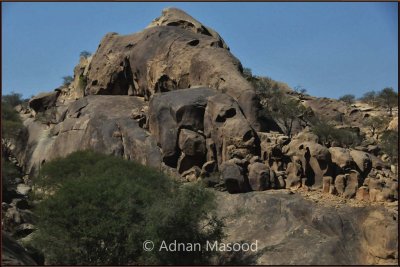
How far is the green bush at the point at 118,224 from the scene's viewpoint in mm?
27000

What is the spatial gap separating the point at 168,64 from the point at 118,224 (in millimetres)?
21253

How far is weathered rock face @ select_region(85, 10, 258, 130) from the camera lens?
139ft

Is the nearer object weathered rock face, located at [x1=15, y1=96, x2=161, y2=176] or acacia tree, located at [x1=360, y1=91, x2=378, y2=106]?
weathered rock face, located at [x1=15, y1=96, x2=161, y2=176]

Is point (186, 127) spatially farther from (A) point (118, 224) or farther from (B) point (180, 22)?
(B) point (180, 22)

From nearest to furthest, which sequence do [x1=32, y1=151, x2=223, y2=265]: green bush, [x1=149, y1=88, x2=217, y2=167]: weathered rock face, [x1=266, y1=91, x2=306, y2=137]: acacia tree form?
1. [x1=32, y1=151, x2=223, y2=265]: green bush
2. [x1=149, y1=88, x2=217, y2=167]: weathered rock face
3. [x1=266, y1=91, x2=306, y2=137]: acacia tree

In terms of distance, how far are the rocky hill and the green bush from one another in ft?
9.81

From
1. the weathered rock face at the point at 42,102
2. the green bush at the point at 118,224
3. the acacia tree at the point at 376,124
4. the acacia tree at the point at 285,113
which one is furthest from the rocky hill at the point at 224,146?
the acacia tree at the point at 376,124

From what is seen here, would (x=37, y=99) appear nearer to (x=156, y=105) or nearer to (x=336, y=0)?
(x=156, y=105)

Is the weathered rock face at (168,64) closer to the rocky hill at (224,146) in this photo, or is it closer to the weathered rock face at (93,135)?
the rocky hill at (224,146)

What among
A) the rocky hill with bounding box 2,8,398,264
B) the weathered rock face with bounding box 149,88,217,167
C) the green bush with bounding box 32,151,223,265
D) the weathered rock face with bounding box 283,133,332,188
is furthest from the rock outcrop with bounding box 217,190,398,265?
the weathered rock face with bounding box 149,88,217,167

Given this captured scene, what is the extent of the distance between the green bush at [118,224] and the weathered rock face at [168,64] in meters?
12.1

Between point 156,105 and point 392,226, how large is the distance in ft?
56.4

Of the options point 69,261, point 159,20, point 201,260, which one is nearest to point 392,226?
point 201,260

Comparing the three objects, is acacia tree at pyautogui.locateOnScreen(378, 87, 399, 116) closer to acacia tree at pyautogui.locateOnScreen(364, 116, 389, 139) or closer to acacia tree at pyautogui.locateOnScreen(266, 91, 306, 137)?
acacia tree at pyautogui.locateOnScreen(364, 116, 389, 139)
